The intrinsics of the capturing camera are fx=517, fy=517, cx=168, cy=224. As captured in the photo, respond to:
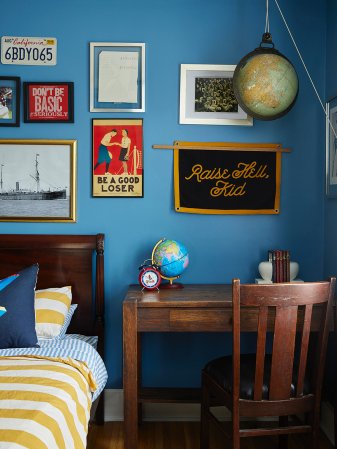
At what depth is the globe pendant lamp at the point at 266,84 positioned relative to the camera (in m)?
2.76

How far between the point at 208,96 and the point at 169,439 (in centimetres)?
199

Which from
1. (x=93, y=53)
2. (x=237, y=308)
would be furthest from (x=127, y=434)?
(x=93, y=53)

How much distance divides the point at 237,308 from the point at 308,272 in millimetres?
1172

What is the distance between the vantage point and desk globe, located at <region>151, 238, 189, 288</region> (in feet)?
9.56

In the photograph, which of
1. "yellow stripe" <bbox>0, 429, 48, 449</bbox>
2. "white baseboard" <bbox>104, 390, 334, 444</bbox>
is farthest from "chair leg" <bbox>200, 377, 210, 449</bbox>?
"yellow stripe" <bbox>0, 429, 48, 449</bbox>

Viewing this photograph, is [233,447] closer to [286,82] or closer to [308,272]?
[308,272]

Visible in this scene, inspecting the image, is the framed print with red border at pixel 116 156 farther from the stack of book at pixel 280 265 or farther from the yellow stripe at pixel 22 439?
the yellow stripe at pixel 22 439

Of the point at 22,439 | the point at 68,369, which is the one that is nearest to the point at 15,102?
the point at 68,369

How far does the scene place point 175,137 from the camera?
123 inches

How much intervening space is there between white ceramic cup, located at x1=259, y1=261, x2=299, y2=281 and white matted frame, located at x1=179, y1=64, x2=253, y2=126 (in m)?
0.87

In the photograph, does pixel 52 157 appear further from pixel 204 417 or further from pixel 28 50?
pixel 204 417

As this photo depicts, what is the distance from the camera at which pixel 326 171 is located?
3.11m

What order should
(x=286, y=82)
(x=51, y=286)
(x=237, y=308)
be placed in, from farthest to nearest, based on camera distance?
(x=51, y=286) → (x=286, y=82) → (x=237, y=308)

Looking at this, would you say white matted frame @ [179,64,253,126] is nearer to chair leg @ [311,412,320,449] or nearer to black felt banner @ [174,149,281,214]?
black felt banner @ [174,149,281,214]
